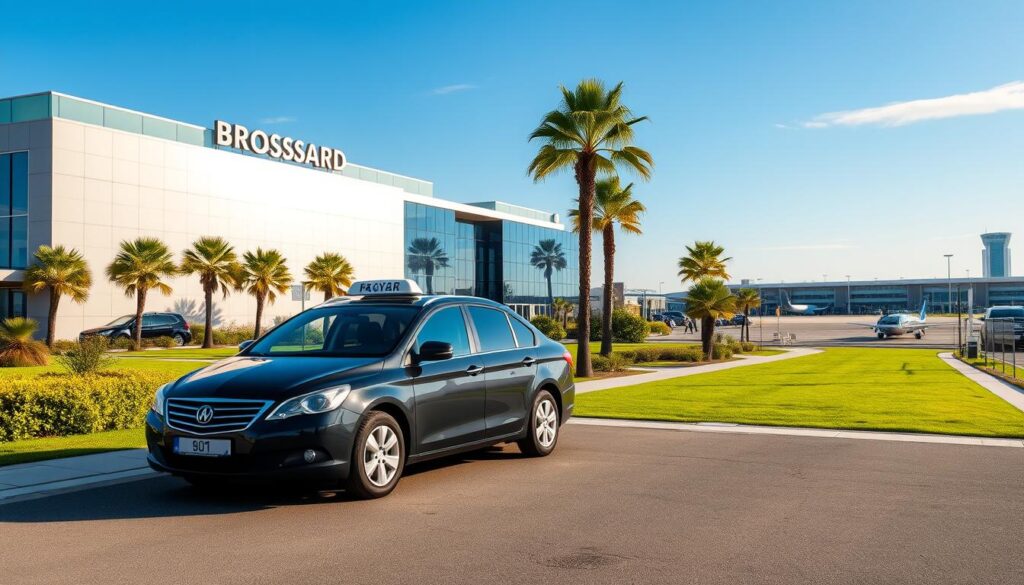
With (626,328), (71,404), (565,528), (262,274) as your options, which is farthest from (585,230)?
(262,274)

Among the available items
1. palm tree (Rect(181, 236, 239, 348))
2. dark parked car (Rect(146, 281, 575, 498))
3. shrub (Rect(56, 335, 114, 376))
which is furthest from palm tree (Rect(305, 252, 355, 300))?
dark parked car (Rect(146, 281, 575, 498))

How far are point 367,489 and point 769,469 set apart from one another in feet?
13.6

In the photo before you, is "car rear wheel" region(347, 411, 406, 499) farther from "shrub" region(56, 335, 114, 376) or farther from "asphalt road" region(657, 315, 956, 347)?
"asphalt road" region(657, 315, 956, 347)

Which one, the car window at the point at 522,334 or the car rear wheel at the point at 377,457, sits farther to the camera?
the car window at the point at 522,334

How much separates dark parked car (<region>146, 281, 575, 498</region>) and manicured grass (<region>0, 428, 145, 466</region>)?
2.94m

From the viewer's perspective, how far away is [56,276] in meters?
37.0

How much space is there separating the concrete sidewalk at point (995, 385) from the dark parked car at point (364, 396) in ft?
32.5

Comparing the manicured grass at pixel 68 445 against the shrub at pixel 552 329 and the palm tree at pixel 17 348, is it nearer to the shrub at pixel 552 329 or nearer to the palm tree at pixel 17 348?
the palm tree at pixel 17 348

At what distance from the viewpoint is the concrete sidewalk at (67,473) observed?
771 centimetres

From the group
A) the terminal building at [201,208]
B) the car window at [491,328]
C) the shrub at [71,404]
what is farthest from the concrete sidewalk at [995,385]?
the terminal building at [201,208]

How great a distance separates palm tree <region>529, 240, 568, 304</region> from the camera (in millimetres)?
78812

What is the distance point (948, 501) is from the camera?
23.7 feet

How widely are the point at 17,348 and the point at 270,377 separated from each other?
22.9m

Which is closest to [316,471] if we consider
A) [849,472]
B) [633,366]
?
[849,472]
